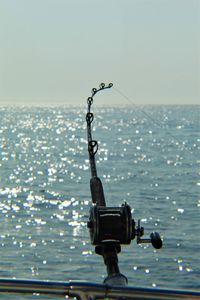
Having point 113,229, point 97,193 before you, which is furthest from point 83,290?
point 97,193

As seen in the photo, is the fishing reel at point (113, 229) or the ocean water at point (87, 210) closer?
the fishing reel at point (113, 229)

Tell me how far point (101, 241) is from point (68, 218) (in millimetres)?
31655

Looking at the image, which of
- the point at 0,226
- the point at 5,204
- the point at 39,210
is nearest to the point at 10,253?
the point at 0,226

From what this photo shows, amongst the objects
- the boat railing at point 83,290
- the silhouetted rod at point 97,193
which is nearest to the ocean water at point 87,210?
the silhouetted rod at point 97,193

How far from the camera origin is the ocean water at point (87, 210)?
2628cm

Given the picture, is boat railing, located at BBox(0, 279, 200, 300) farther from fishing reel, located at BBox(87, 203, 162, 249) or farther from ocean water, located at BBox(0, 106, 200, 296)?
ocean water, located at BBox(0, 106, 200, 296)

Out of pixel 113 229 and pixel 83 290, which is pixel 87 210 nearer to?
pixel 113 229

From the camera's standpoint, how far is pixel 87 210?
3922 cm

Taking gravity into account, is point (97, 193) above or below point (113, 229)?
above

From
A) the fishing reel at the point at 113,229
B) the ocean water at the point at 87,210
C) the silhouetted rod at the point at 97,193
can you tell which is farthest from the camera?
the ocean water at the point at 87,210

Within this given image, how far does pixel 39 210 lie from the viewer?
3931 centimetres

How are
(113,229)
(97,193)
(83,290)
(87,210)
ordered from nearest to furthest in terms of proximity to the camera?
(83,290)
(113,229)
(97,193)
(87,210)

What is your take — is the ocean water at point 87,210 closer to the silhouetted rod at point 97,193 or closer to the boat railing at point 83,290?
the silhouetted rod at point 97,193

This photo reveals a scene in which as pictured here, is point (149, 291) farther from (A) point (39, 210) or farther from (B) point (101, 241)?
(A) point (39, 210)
